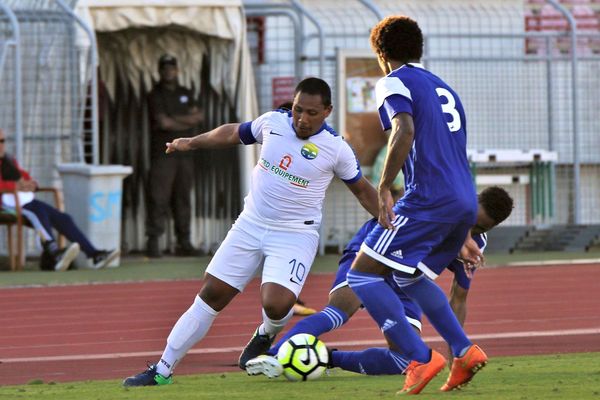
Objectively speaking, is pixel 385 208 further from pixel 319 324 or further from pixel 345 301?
pixel 345 301

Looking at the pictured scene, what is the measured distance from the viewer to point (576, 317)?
1378cm

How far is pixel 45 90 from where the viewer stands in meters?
21.2

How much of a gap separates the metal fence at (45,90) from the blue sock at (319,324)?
38.5ft

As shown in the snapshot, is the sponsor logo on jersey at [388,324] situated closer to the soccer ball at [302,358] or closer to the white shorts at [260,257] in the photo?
the soccer ball at [302,358]

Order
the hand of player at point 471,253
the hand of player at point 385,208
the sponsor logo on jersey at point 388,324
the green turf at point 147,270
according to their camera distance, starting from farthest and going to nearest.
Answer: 1. the green turf at point 147,270
2. the hand of player at point 471,253
3. the sponsor logo on jersey at point 388,324
4. the hand of player at point 385,208

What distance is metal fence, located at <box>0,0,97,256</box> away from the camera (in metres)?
20.9

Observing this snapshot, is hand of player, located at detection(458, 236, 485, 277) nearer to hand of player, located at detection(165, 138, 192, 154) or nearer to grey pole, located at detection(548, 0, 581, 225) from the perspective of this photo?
hand of player, located at detection(165, 138, 192, 154)

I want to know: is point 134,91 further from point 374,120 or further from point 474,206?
point 474,206

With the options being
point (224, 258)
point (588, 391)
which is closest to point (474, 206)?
point (588, 391)

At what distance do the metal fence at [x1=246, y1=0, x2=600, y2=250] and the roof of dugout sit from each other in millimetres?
646

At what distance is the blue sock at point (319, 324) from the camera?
922cm

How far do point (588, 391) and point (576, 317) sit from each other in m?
6.00

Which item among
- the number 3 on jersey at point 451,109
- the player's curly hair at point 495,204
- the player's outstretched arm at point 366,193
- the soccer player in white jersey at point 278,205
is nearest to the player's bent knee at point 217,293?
the soccer player in white jersey at point 278,205

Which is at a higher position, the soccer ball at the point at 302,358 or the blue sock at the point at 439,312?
the blue sock at the point at 439,312
